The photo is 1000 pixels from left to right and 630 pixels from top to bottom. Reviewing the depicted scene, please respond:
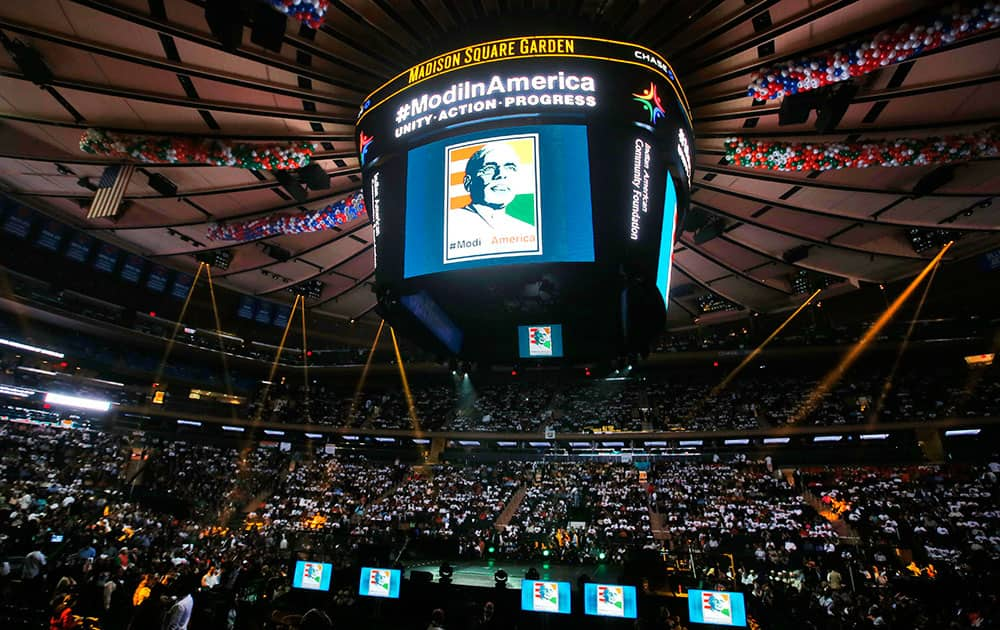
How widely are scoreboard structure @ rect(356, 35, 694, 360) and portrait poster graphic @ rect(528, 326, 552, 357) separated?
2.61 metres

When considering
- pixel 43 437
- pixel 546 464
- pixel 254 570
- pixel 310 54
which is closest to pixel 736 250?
pixel 310 54

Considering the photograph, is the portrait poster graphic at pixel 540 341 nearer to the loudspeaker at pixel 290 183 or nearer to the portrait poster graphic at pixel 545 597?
the portrait poster graphic at pixel 545 597

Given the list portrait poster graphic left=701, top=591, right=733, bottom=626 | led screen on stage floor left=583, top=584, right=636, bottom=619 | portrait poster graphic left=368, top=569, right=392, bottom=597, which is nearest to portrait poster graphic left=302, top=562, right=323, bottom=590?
portrait poster graphic left=368, top=569, right=392, bottom=597

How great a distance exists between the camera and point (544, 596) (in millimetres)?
12453

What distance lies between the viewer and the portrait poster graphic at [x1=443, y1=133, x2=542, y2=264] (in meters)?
8.27

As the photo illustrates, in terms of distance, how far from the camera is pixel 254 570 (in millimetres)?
14648

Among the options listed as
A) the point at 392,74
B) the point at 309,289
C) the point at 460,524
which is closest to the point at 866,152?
the point at 392,74

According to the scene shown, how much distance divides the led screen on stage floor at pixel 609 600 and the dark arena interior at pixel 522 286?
2.4 inches

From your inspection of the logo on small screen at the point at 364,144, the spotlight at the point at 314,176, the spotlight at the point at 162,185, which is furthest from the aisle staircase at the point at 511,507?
the logo on small screen at the point at 364,144

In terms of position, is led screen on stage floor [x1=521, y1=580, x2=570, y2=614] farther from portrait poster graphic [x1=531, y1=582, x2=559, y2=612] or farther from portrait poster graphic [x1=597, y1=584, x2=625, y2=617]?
portrait poster graphic [x1=597, y1=584, x2=625, y2=617]

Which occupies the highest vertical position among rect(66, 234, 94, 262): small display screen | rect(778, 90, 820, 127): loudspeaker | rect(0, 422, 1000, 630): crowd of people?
rect(66, 234, 94, 262): small display screen

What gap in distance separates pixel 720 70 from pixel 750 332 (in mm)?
25871

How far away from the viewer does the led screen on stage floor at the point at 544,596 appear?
40.5ft

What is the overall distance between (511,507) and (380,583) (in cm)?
1622
